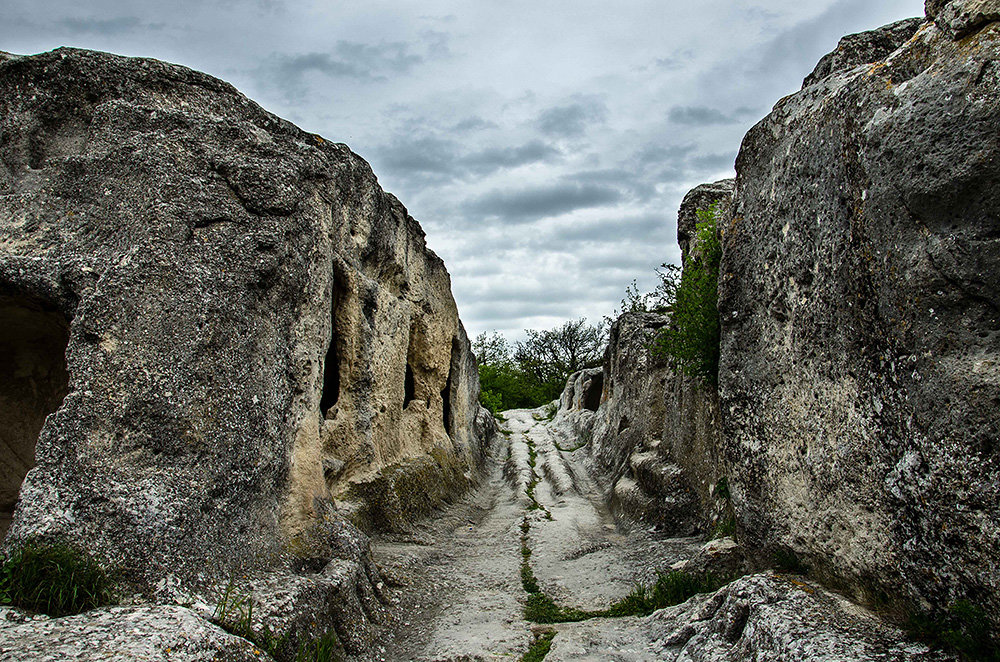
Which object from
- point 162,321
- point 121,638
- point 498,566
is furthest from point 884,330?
point 498,566

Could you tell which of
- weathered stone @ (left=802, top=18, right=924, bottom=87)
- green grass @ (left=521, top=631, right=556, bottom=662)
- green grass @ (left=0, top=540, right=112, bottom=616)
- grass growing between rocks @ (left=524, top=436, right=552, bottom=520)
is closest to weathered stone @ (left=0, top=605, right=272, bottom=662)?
green grass @ (left=0, top=540, right=112, bottom=616)

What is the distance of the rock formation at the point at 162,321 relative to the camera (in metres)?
4.98

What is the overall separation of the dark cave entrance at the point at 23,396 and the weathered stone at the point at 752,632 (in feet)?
21.4

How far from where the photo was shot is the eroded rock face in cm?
396

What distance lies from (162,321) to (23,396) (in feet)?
12.6

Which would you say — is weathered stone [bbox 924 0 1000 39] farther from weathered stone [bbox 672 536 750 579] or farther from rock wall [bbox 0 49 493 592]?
rock wall [bbox 0 49 493 592]

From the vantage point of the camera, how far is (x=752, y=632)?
15.8ft

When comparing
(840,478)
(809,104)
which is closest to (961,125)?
(809,104)

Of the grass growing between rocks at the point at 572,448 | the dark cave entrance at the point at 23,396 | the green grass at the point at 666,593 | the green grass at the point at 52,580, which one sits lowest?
the green grass at the point at 666,593

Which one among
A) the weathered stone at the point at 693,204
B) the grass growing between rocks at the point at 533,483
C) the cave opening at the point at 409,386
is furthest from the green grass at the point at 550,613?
the cave opening at the point at 409,386

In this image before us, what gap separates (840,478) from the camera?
5215mm

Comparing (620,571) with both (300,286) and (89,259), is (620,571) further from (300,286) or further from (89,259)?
(89,259)

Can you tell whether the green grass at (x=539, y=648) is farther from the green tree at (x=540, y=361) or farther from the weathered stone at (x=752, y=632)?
the green tree at (x=540, y=361)

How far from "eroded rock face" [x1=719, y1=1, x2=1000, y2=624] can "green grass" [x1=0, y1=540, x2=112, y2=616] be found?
5366 mm
